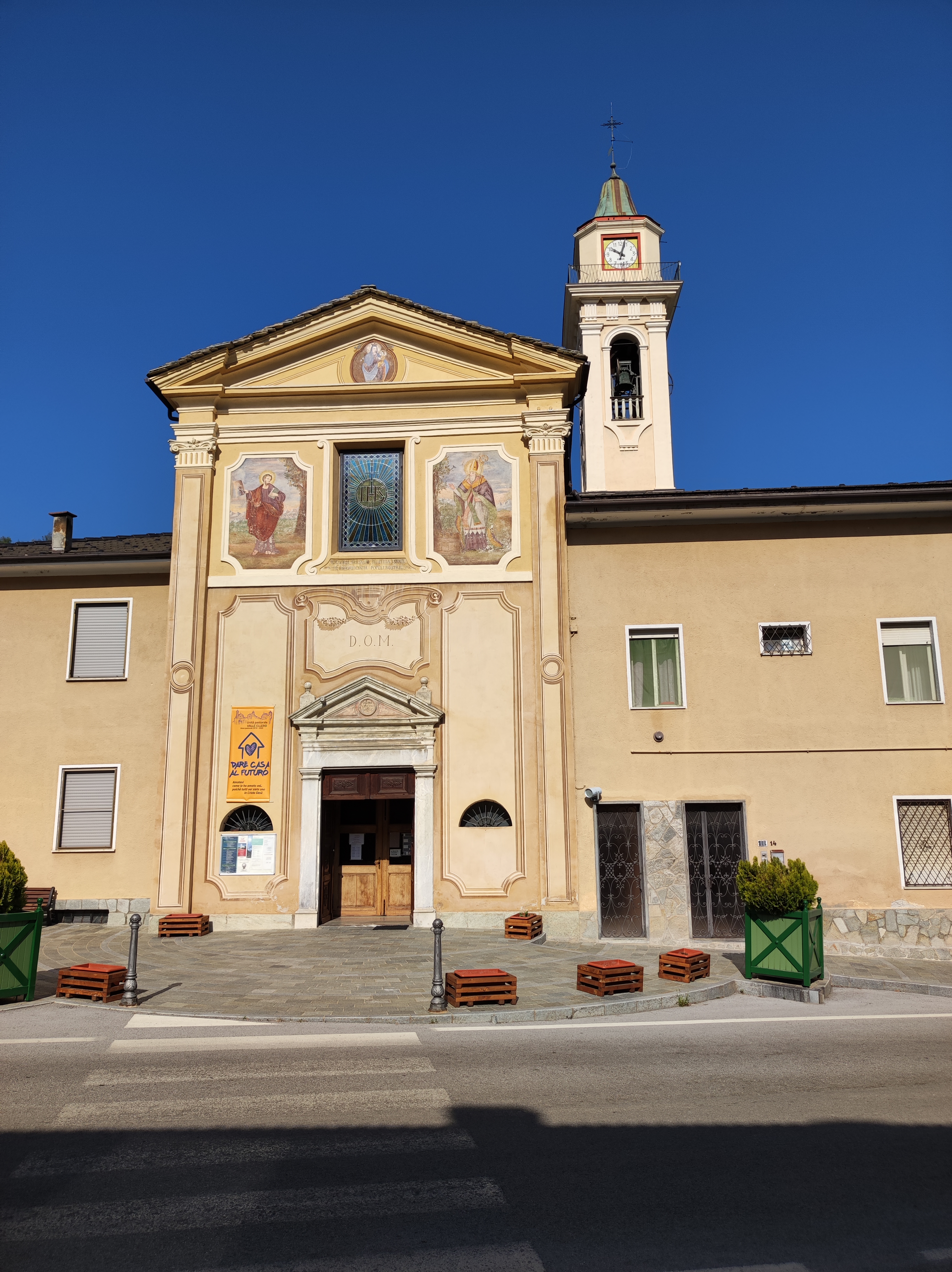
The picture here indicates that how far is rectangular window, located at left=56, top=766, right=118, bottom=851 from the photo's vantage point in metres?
19.9

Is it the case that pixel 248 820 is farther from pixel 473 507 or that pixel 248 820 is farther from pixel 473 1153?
pixel 473 1153

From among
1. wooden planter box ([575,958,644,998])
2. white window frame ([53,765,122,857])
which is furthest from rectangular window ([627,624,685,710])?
white window frame ([53,765,122,857])

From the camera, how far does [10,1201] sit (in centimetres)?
551

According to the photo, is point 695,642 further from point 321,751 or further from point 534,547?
point 321,751

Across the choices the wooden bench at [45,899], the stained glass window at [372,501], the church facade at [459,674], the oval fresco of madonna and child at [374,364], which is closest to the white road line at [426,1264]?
the church facade at [459,674]

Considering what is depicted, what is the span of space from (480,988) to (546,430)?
1241 cm

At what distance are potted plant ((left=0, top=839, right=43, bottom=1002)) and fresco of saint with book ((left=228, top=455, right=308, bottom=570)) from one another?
9.12 metres

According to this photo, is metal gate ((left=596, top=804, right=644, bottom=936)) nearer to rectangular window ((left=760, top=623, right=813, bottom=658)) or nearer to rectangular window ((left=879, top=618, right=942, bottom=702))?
rectangular window ((left=760, top=623, right=813, bottom=658))

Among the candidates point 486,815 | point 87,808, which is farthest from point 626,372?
point 87,808

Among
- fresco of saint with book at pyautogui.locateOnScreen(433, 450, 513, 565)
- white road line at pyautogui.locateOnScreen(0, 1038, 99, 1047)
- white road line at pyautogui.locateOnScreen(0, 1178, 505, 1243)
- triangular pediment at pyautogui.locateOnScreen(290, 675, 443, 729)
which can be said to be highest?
fresco of saint with book at pyautogui.locateOnScreen(433, 450, 513, 565)

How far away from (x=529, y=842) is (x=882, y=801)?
269 inches

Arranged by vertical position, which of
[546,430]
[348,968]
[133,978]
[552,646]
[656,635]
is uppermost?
[546,430]

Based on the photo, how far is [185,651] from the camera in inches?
771

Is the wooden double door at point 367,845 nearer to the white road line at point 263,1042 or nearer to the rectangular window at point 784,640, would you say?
the rectangular window at point 784,640
